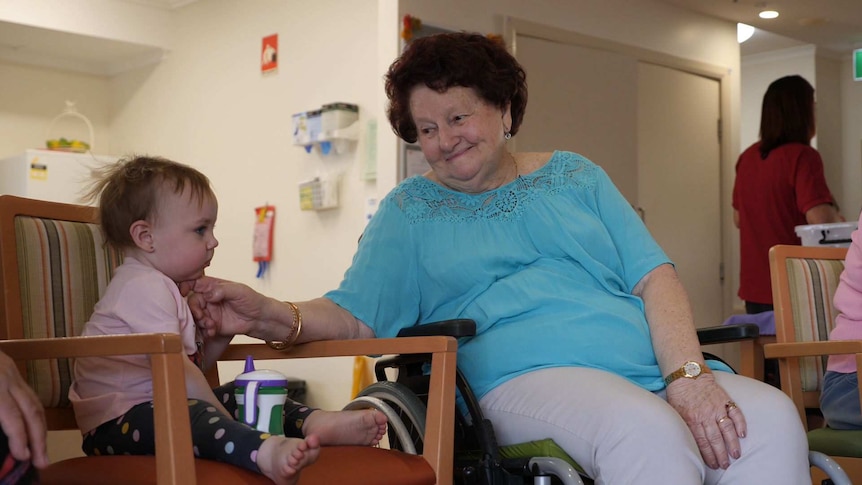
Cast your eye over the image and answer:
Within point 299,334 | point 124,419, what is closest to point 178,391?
point 124,419

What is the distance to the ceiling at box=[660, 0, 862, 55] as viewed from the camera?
242 inches

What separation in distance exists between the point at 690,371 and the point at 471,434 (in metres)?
0.41

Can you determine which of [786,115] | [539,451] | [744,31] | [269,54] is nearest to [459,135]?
[539,451]

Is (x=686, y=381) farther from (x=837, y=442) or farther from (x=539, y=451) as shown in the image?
(x=837, y=442)

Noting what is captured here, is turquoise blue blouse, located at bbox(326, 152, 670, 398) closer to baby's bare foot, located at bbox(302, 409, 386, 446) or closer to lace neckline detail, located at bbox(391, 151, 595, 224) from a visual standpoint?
lace neckline detail, located at bbox(391, 151, 595, 224)

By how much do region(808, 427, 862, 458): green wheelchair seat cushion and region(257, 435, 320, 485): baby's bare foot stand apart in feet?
4.09

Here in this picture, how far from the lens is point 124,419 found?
1637mm

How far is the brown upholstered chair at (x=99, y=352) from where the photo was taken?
1340mm

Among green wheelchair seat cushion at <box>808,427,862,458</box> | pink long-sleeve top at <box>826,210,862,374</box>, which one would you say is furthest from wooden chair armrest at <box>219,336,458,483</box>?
pink long-sleeve top at <box>826,210,862,374</box>

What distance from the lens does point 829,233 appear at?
4.06 meters

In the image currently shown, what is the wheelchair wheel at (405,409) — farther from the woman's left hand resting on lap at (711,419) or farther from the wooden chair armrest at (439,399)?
the woman's left hand resting on lap at (711,419)

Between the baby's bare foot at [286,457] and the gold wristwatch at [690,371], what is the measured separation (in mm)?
730

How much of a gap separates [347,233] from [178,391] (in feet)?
11.7

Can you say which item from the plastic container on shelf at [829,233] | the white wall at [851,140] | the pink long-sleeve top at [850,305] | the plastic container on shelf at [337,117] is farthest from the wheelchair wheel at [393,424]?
the white wall at [851,140]
